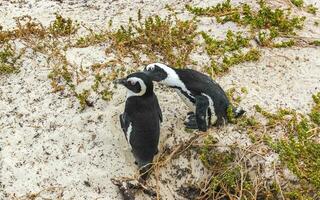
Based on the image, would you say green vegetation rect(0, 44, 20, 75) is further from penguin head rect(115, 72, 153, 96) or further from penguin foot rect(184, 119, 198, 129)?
penguin foot rect(184, 119, 198, 129)

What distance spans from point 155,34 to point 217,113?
1240mm

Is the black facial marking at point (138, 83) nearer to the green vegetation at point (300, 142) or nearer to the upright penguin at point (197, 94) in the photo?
the upright penguin at point (197, 94)

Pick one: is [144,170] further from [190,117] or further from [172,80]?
[172,80]

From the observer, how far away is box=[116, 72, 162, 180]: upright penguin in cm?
393

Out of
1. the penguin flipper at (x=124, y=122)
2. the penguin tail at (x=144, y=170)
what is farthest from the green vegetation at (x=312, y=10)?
the penguin tail at (x=144, y=170)

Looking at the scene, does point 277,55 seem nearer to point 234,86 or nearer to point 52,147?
point 234,86

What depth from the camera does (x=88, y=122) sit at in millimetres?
4344

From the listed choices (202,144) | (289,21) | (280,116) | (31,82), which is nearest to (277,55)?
(289,21)

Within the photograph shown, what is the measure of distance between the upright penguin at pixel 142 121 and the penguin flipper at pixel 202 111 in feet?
1.12

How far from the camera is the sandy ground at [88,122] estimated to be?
13.1 ft

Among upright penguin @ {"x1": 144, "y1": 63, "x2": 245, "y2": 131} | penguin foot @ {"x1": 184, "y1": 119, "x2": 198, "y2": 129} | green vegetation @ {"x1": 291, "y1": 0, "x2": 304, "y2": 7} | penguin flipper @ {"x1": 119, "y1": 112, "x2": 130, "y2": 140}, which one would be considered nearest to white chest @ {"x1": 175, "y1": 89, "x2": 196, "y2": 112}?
upright penguin @ {"x1": 144, "y1": 63, "x2": 245, "y2": 131}

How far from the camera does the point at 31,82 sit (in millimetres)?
4711

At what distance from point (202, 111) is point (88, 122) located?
919 mm

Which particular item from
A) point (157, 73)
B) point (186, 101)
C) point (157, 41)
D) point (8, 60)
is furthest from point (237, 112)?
point (8, 60)
